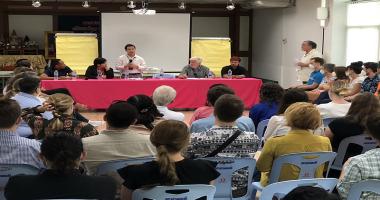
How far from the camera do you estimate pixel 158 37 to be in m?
12.4

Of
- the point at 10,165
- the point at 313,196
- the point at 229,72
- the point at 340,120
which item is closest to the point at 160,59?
the point at 229,72

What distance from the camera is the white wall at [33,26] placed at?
14.2 meters

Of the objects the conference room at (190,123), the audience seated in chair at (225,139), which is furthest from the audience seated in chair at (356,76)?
the audience seated in chair at (225,139)

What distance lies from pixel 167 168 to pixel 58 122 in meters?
1.28

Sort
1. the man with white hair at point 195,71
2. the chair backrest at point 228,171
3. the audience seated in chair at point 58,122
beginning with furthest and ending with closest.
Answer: the man with white hair at point 195,71 → the audience seated in chair at point 58,122 → the chair backrest at point 228,171

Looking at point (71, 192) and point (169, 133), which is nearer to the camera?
point (71, 192)

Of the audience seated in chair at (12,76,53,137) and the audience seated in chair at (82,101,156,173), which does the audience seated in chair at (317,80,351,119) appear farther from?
the audience seated in chair at (12,76,53,137)

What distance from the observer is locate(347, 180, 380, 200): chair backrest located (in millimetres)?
2326

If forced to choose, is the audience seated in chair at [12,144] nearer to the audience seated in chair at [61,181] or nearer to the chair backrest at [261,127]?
the audience seated in chair at [61,181]

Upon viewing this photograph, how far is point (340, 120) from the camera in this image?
365 cm

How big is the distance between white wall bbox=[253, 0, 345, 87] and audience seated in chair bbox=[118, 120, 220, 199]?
28.5 feet

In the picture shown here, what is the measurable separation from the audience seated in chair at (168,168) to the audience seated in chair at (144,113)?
1.11 m

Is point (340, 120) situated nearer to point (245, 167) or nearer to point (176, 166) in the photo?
point (245, 167)

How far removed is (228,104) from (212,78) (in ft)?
21.0
